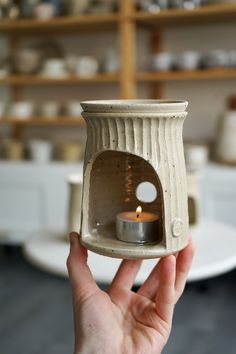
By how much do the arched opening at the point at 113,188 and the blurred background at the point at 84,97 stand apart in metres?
1.45

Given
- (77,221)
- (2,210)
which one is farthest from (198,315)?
(2,210)

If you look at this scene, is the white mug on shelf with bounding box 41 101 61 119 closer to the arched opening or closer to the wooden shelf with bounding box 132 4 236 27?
the wooden shelf with bounding box 132 4 236 27

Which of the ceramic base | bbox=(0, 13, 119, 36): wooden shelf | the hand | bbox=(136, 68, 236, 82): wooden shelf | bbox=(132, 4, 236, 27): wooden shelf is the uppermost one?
bbox=(0, 13, 119, 36): wooden shelf

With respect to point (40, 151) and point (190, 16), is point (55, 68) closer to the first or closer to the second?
point (40, 151)

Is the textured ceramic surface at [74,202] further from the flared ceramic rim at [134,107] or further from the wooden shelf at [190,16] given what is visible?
the wooden shelf at [190,16]

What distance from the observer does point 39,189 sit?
301 cm

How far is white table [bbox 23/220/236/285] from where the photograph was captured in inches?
55.7

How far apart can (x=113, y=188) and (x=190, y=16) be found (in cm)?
212

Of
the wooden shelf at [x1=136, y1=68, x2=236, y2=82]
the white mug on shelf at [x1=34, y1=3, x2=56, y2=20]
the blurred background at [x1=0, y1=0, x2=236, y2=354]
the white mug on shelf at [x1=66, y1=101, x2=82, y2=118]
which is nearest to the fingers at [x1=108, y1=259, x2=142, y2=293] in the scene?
the blurred background at [x1=0, y1=0, x2=236, y2=354]

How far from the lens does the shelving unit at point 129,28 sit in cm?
270

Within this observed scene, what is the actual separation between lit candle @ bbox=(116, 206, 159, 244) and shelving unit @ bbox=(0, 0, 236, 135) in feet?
6.71

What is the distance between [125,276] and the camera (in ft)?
2.76

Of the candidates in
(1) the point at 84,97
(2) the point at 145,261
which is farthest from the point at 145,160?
(1) the point at 84,97

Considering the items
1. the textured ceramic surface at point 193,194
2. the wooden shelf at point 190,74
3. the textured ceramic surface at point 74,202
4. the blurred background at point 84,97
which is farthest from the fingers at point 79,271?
the wooden shelf at point 190,74
